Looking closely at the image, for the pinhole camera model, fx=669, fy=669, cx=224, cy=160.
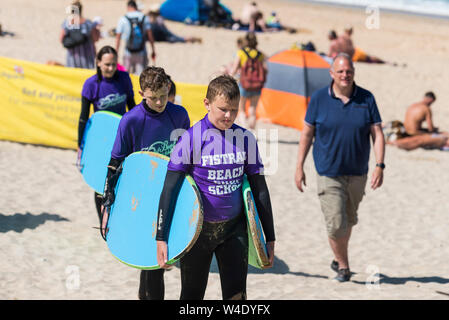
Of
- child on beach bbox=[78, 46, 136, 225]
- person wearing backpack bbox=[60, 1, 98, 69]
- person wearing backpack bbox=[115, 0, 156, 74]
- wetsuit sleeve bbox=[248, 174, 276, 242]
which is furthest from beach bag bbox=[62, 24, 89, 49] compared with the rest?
wetsuit sleeve bbox=[248, 174, 276, 242]

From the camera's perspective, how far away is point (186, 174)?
11.7 ft

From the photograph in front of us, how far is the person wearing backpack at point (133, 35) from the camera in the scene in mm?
11180

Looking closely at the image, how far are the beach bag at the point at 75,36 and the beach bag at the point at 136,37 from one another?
123 cm

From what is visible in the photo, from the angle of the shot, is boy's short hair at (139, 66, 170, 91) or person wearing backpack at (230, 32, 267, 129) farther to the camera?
person wearing backpack at (230, 32, 267, 129)

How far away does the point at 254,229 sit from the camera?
358cm

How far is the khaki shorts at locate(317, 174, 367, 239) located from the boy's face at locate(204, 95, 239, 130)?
88.3 inches

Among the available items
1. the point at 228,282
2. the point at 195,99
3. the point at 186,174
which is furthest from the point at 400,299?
the point at 195,99

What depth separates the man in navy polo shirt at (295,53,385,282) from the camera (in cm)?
540

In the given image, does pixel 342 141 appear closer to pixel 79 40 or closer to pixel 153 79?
pixel 153 79

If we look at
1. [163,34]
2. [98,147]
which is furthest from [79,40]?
[163,34]

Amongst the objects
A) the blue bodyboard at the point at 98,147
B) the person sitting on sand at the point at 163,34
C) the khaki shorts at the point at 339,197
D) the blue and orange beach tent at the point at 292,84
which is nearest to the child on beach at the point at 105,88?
the blue bodyboard at the point at 98,147

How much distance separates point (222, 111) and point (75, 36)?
7056mm

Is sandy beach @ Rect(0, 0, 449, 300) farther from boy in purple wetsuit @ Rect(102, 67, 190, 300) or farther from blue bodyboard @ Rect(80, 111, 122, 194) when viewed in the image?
boy in purple wetsuit @ Rect(102, 67, 190, 300)

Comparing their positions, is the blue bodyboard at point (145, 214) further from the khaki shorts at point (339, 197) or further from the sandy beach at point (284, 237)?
the khaki shorts at point (339, 197)
